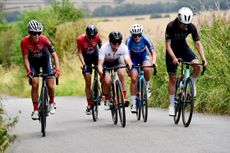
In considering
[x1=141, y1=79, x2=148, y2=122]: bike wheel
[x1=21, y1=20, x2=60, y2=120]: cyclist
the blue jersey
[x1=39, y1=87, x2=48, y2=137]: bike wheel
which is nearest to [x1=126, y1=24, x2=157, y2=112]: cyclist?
the blue jersey

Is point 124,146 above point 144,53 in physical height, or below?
below

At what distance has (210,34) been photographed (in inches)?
692

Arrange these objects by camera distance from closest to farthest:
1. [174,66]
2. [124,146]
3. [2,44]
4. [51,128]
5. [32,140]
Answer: [124,146]
[32,140]
[174,66]
[51,128]
[2,44]

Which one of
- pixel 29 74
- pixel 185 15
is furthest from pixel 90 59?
pixel 185 15

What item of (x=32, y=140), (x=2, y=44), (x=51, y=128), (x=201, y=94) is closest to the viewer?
(x=32, y=140)

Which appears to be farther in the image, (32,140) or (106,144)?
(32,140)

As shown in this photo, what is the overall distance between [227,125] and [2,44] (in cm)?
4488

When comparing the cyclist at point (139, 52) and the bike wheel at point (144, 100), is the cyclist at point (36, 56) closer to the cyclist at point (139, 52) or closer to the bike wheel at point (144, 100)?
the cyclist at point (139, 52)

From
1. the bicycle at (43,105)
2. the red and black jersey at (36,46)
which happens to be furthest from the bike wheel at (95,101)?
the red and black jersey at (36,46)

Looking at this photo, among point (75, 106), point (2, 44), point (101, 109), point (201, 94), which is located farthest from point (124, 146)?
point (2, 44)

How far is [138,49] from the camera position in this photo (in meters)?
15.1

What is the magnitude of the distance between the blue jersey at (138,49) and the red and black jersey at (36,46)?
197cm

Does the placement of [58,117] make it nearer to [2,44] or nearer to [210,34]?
[210,34]

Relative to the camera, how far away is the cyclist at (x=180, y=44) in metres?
13.0
